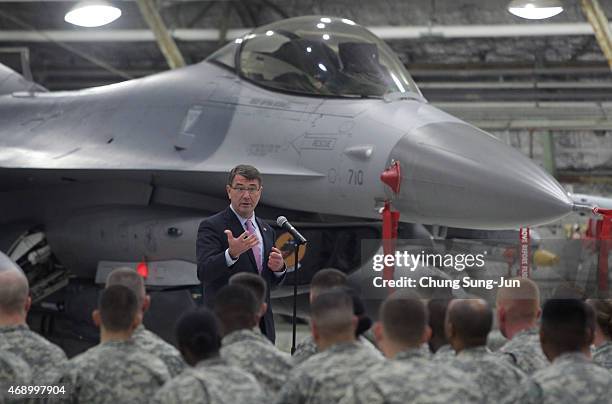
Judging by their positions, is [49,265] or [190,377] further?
[49,265]

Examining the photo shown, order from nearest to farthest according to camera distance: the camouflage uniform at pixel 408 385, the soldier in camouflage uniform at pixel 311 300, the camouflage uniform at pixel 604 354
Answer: the camouflage uniform at pixel 408 385, the soldier in camouflage uniform at pixel 311 300, the camouflage uniform at pixel 604 354

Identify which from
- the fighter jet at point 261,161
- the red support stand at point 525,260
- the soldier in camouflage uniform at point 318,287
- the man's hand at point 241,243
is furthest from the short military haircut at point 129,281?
the fighter jet at point 261,161

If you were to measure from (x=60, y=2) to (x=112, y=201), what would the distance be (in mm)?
7024

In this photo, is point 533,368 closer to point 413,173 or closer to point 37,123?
point 413,173

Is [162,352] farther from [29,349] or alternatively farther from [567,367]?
[567,367]

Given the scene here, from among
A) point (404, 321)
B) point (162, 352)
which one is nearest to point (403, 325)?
point (404, 321)

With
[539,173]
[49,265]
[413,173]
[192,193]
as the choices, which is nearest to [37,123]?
[49,265]

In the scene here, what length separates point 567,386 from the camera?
3.73 metres

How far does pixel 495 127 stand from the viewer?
1677 cm

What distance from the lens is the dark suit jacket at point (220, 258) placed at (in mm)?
5691

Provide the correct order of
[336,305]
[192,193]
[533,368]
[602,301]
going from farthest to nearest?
[192,193] < [602,301] < [533,368] < [336,305]

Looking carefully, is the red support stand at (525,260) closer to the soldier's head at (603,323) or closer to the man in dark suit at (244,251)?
the soldier's head at (603,323)

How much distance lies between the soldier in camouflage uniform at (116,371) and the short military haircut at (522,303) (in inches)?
58.9

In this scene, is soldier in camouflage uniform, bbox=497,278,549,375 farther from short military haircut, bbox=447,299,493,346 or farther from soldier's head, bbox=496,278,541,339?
short military haircut, bbox=447,299,493,346
